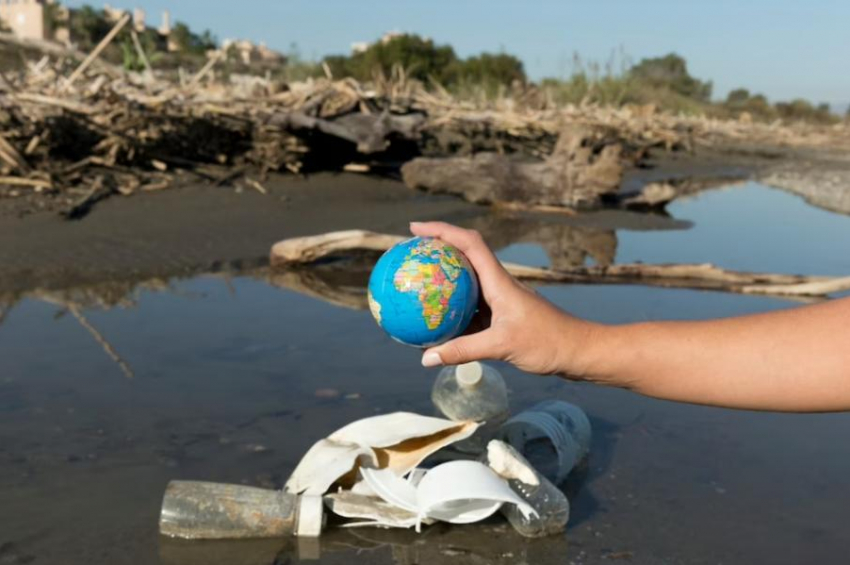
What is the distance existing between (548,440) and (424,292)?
2125 millimetres

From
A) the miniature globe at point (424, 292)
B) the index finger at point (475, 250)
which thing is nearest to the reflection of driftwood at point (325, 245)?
the miniature globe at point (424, 292)

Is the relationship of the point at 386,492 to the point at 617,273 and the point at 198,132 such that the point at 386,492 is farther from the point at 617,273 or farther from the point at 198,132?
the point at 198,132

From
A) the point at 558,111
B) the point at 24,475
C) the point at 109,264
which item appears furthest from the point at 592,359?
the point at 558,111

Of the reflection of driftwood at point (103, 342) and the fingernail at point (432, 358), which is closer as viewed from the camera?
the fingernail at point (432, 358)

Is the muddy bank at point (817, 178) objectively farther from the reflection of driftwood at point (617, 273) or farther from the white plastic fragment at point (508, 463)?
the white plastic fragment at point (508, 463)

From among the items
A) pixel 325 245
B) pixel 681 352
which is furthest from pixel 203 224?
pixel 681 352

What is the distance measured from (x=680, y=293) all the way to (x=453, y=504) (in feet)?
16.2

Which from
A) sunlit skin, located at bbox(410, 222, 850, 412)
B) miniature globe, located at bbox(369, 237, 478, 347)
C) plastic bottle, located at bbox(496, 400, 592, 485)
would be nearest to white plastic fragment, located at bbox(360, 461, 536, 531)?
plastic bottle, located at bbox(496, 400, 592, 485)

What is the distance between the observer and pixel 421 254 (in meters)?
2.46

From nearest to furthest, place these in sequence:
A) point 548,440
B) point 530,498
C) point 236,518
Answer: point 236,518 → point 530,498 → point 548,440

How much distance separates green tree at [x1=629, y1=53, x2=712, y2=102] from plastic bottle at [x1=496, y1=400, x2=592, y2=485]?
40014mm

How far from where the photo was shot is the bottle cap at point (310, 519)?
349 centimetres

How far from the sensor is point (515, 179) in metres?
12.6

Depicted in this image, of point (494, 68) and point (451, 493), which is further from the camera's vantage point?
point (494, 68)
